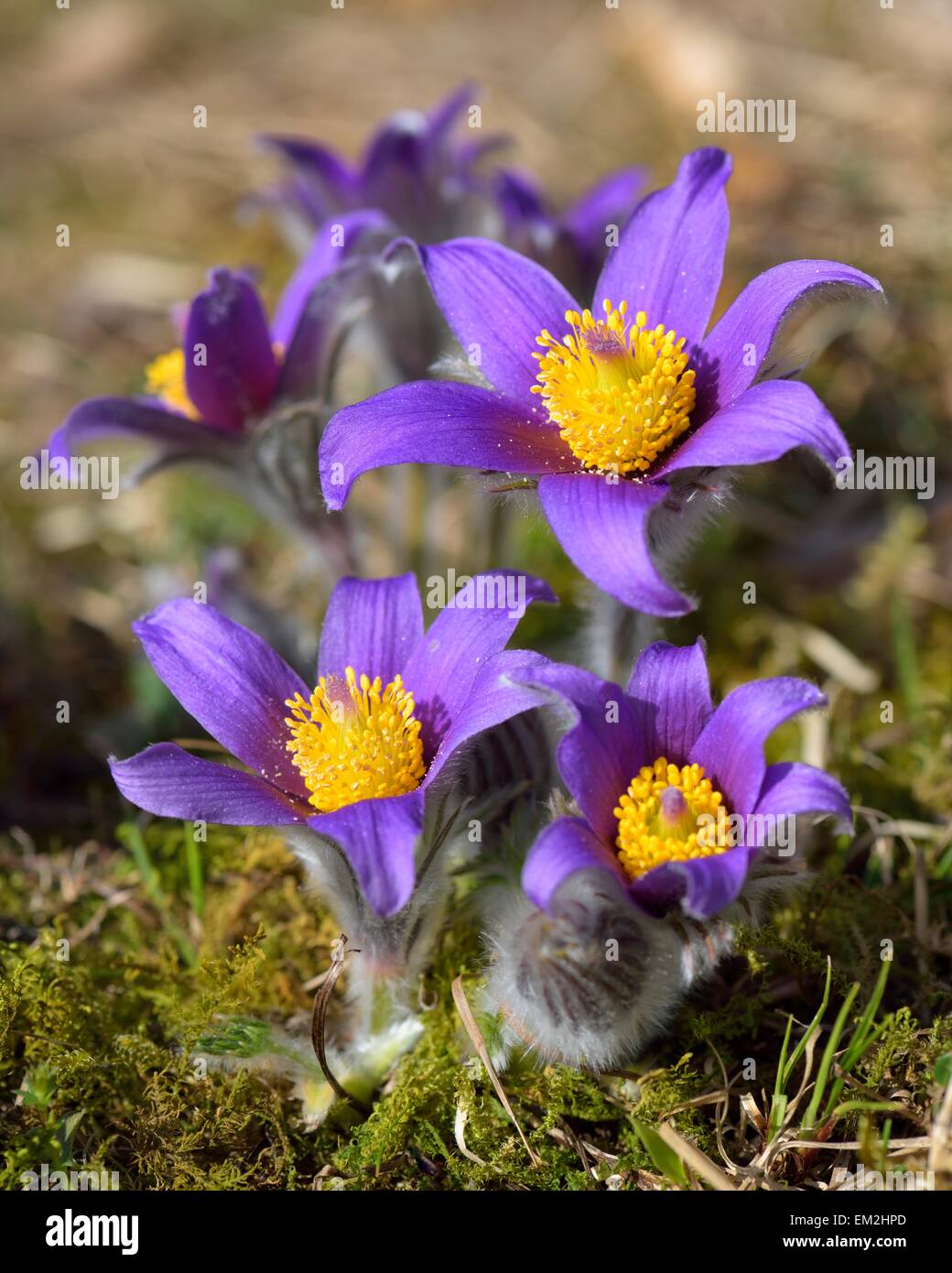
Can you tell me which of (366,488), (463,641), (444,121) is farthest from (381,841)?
(366,488)

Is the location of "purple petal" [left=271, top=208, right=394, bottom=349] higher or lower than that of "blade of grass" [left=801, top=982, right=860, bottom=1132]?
higher

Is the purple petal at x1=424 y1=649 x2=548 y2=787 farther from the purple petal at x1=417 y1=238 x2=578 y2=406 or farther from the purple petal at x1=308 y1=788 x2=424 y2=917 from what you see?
the purple petal at x1=417 y1=238 x2=578 y2=406

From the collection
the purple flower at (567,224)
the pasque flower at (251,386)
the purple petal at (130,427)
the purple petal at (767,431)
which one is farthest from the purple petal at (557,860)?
the purple flower at (567,224)

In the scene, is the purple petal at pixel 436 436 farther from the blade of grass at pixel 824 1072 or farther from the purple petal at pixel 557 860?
the blade of grass at pixel 824 1072

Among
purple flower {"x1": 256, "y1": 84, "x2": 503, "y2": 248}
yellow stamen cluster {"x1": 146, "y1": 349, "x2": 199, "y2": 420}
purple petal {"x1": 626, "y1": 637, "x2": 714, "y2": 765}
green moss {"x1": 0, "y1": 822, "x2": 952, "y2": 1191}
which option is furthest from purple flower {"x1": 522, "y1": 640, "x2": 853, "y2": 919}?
purple flower {"x1": 256, "y1": 84, "x2": 503, "y2": 248}

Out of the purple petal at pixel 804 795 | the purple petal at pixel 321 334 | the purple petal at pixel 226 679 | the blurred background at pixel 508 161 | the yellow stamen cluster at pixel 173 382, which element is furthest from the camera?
the blurred background at pixel 508 161

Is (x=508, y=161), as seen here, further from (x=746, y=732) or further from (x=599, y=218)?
(x=746, y=732)

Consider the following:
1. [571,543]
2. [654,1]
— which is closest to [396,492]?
[571,543]
